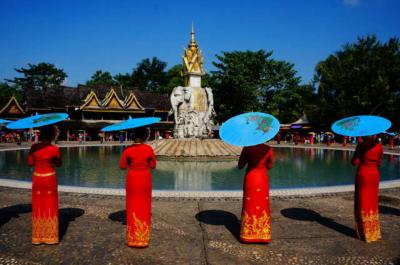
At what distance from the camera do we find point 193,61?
23.3 meters

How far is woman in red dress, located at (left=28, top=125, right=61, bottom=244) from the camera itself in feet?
18.5

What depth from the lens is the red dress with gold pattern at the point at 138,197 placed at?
218 inches

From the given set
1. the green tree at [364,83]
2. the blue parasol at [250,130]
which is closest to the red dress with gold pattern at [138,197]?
the blue parasol at [250,130]

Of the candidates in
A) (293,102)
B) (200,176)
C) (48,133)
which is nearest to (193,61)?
(200,176)

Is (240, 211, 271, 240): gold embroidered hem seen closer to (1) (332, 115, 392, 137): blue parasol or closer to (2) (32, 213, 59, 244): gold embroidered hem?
(1) (332, 115, 392, 137): blue parasol

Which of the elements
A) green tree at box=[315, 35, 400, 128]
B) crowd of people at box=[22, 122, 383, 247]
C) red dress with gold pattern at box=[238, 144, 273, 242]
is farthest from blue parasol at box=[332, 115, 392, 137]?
green tree at box=[315, 35, 400, 128]

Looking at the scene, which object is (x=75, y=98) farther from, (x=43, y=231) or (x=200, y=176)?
(x=43, y=231)

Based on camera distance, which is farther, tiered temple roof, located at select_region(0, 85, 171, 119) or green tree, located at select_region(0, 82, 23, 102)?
green tree, located at select_region(0, 82, 23, 102)

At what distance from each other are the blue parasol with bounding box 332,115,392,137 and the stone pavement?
1.81 metres

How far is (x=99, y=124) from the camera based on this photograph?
153 feet

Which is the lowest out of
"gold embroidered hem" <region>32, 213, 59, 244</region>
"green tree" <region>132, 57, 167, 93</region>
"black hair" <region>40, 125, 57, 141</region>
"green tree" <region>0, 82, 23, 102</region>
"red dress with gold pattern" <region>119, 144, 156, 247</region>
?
"gold embroidered hem" <region>32, 213, 59, 244</region>

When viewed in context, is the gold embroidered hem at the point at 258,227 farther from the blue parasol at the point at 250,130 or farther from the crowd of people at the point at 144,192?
the blue parasol at the point at 250,130

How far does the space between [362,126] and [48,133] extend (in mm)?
5114

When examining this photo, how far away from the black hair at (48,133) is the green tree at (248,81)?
40.6 meters
